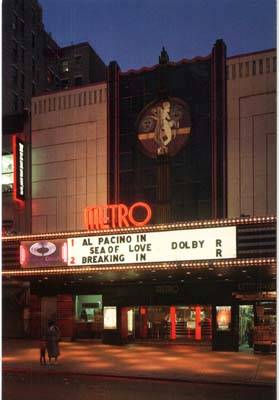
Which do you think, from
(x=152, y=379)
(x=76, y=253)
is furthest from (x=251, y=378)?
(x=76, y=253)

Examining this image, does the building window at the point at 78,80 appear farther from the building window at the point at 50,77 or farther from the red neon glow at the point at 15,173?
the red neon glow at the point at 15,173

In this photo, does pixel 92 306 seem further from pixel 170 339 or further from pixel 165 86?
pixel 165 86

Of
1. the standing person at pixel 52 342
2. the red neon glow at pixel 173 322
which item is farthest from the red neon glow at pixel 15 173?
the red neon glow at pixel 173 322

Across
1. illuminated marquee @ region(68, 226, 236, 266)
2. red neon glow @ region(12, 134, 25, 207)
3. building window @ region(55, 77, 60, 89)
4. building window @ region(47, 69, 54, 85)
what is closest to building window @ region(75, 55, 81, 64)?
building window @ region(55, 77, 60, 89)

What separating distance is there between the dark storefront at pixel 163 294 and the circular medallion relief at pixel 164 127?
4966 mm

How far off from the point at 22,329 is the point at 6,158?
8550 millimetres

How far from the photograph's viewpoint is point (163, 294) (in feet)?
78.3

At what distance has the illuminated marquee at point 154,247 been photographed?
1769 centimetres

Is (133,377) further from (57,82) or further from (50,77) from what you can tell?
(57,82)

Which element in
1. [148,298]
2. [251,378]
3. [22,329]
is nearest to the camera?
[251,378]

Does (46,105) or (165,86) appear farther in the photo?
(46,105)

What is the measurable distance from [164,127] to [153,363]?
31.4ft

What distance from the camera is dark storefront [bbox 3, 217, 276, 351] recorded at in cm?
1780

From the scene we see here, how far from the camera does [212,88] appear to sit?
70.7 feet
